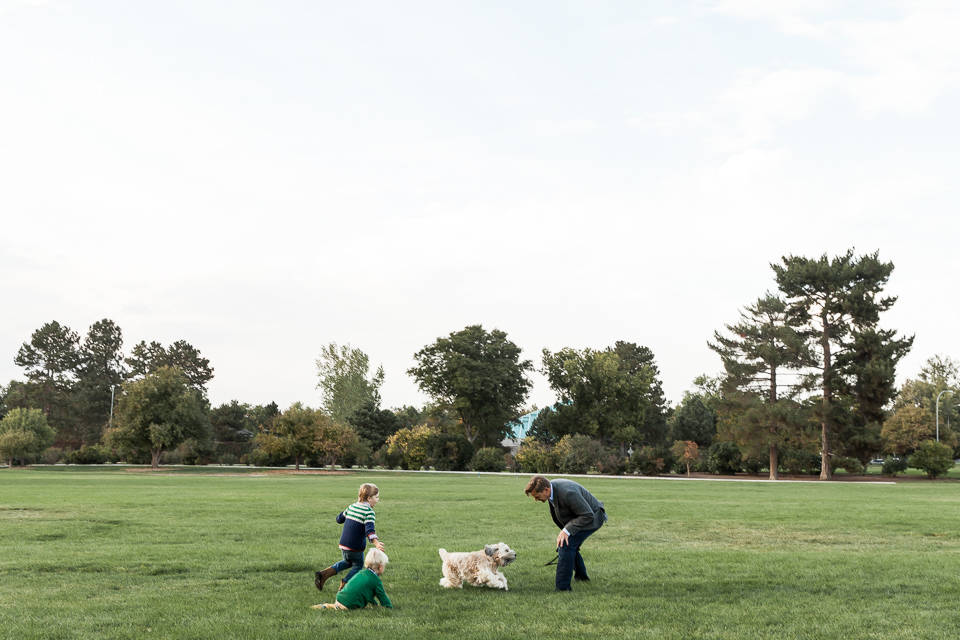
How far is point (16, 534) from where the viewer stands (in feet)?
47.3

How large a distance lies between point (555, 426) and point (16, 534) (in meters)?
59.7

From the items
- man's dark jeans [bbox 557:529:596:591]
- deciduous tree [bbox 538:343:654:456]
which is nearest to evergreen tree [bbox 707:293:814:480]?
deciduous tree [bbox 538:343:654:456]

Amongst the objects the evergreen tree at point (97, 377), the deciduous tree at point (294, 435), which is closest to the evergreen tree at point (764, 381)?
the deciduous tree at point (294, 435)

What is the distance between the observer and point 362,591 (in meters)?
7.80

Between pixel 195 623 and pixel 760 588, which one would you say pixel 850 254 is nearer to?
pixel 760 588

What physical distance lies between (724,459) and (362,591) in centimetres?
5383

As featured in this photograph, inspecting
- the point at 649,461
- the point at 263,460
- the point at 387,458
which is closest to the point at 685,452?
the point at 649,461

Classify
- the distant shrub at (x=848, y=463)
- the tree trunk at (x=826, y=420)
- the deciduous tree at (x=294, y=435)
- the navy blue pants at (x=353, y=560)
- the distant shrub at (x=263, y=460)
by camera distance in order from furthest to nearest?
1. the distant shrub at (x=263, y=460)
2. the deciduous tree at (x=294, y=435)
3. the distant shrub at (x=848, y=463)
4. the tree trunk at (x=826, y=420)
5. the navy blue pants at (x=353, y=560)

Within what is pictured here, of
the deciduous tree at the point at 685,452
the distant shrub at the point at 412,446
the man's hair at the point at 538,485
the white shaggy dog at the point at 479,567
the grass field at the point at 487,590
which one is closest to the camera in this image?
the grass field at the point at 487,590

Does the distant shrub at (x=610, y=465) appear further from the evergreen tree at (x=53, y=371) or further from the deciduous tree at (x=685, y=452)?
the evergreen tree at (x=53, y=371)

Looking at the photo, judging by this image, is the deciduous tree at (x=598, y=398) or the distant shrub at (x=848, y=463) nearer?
the distant shrub at (x=848, y=463)

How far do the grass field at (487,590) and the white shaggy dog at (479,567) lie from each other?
18 cm

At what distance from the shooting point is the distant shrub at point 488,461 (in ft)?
193

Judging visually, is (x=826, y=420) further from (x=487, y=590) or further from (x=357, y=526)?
(x=357, y=526)
